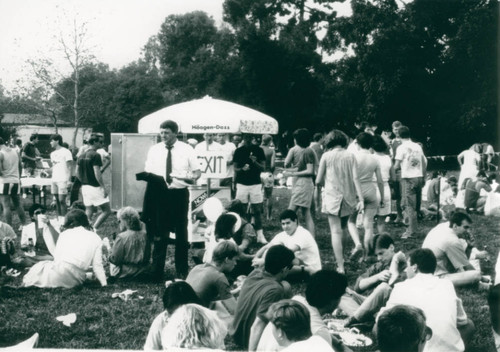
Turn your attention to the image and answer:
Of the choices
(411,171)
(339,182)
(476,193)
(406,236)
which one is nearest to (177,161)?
(339,182)

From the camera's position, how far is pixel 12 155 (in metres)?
9.75

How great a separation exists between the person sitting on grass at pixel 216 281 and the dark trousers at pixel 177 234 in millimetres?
1950

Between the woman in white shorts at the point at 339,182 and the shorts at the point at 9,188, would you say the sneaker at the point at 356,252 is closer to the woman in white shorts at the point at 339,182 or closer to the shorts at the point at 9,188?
the woman in white shorts at the point at 339,182

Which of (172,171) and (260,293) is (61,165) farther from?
(260,293)

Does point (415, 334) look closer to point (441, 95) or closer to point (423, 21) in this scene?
point (423, 21)

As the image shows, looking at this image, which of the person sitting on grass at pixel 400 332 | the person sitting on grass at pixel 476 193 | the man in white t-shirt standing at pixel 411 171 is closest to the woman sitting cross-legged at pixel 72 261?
the person sitting on grass at pixel 400 332

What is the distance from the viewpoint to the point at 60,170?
1155cm

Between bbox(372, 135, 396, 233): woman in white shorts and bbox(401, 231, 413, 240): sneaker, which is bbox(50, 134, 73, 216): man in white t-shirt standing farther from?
bbox(401, 231, 413, 240): sneaker

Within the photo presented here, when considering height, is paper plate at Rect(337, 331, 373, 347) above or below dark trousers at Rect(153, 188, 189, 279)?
below

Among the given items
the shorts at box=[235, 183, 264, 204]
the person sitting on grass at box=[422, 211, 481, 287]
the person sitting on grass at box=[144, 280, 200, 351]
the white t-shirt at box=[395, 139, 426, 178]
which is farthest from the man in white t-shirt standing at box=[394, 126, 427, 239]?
the person sitting on grass at box=[144, 280, 200, 351]

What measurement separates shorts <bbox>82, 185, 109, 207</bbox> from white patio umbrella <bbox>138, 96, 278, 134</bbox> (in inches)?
47.1

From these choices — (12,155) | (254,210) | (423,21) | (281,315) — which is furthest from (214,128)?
(281,315)

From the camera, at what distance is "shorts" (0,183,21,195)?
9.67m

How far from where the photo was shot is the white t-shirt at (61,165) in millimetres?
11445
